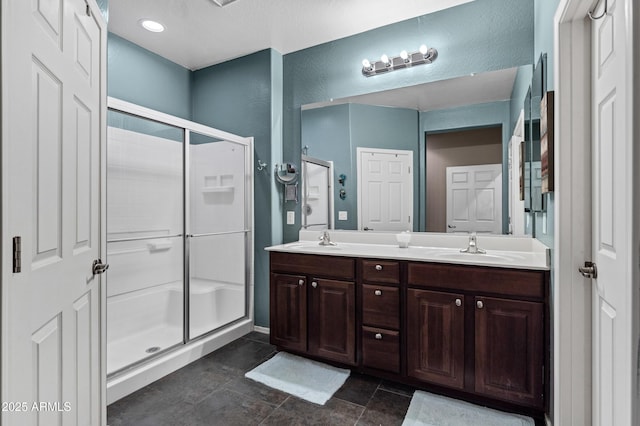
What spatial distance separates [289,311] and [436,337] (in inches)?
40.8

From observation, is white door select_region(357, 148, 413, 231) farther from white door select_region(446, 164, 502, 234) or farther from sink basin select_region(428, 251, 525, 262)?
sink basin select_region(428, 251, 525, 262)

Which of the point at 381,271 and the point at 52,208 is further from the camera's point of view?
the point at 381,271

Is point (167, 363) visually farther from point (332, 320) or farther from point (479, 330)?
point (479, 330)

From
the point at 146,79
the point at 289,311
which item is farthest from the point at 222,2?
the point at 289,311

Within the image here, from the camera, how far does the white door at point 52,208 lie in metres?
0.85

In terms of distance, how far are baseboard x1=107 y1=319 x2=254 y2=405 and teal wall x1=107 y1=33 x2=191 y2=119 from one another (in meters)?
2.04

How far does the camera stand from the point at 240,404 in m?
1.90

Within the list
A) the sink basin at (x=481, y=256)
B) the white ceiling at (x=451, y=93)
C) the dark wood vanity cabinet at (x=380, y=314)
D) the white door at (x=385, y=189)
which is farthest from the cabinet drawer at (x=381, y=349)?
the white ceiling at (x=451, y=93)

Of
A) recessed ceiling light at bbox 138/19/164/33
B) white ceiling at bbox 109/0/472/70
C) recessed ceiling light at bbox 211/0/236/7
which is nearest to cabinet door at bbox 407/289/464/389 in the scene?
white ceiling at bbox 109/0/472/70

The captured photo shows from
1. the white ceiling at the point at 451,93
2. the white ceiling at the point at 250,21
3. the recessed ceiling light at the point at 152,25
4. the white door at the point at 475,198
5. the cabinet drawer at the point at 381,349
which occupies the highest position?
the white ceiling at the point at 250,21

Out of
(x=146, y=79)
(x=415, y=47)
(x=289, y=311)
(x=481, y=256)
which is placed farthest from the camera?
(x=146, y=79)

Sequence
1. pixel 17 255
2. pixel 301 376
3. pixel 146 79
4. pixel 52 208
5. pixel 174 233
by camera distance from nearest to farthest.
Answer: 1. pixel 17 255
2. pixel 52 208
3. pixel 301 376
4. pixel 174 233
5. pixel 146 79

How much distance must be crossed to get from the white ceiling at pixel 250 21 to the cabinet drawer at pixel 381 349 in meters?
2.24

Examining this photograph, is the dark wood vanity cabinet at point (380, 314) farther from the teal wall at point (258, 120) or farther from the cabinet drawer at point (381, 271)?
the teal wall at point (258, 120)
